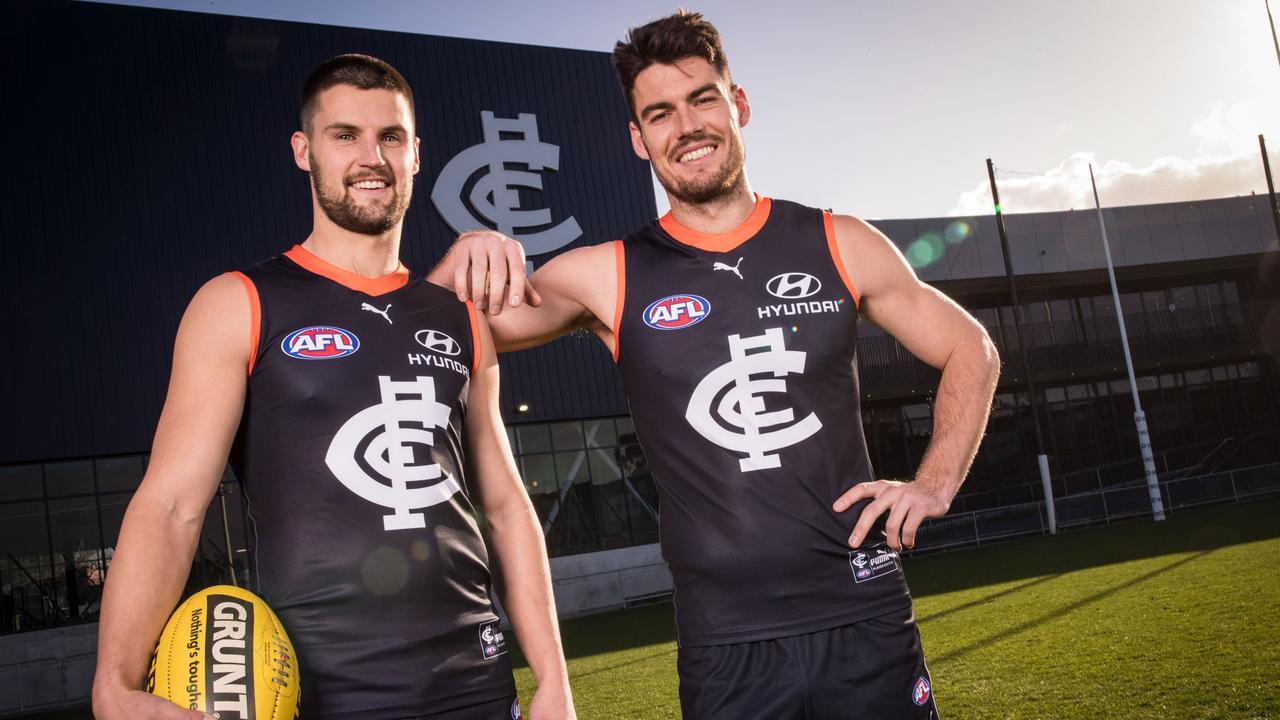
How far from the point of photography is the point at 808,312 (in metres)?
3.04

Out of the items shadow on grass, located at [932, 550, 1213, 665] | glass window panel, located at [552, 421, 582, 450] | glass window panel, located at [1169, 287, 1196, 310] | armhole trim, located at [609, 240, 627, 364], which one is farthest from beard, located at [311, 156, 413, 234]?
glass window panel, located at [1169, 287, 1196, 310]

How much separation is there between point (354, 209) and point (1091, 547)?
1905cm

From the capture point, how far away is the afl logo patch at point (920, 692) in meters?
2.77

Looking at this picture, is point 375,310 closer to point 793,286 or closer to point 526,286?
point 526,286

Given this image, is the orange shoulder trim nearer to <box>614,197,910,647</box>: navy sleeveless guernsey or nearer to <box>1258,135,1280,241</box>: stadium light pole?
<box>614,197,910,647</box>: navy sleeveless guernsey

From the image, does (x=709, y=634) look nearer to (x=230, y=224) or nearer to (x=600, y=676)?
(x=600, y=676)

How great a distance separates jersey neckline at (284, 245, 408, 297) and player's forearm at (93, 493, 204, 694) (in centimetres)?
83

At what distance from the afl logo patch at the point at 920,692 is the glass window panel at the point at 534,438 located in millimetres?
20273

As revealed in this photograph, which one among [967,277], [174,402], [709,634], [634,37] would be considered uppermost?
[967,277]

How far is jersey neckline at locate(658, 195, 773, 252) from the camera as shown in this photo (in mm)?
3215

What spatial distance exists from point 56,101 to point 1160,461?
32849 millimetres

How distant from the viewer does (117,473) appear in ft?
62.2

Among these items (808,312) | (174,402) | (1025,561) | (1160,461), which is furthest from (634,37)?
(1160,461)

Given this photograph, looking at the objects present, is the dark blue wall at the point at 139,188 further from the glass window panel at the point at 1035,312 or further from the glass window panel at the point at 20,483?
the glass window panel at the point at 1035,312
